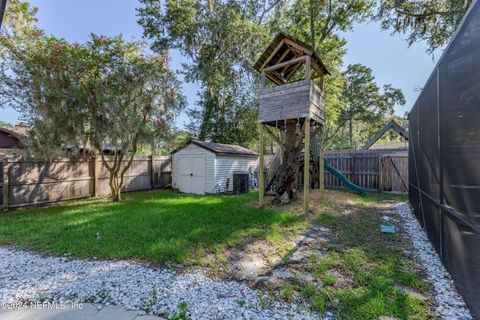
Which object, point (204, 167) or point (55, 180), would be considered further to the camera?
point (204, 167)

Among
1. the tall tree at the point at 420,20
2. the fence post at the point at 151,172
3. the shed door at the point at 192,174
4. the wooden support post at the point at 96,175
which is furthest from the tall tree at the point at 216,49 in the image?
the wooden support post at the point at 96,175

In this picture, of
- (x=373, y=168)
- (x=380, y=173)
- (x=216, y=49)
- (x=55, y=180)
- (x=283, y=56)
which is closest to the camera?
(x=283, y=56)

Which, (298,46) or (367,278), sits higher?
(298,46)

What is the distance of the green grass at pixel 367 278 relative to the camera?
82.7 inches

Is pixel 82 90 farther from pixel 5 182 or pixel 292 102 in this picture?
pixel 292 102

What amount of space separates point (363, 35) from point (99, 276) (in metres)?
14.3

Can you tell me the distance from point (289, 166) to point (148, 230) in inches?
170

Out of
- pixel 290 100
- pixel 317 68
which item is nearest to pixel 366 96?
pixel 317 68

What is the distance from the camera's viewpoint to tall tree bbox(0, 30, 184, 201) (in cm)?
596

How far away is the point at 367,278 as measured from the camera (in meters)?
2.70

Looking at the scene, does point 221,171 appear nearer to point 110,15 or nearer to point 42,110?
point 42,110

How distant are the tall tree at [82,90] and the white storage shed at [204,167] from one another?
9.26 feet

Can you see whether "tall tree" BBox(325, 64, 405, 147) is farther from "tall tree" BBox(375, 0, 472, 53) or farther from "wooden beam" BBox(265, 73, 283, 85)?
"wooden beam" BBox(265, 73, 283, 85)

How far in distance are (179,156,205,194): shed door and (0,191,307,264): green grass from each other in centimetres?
334
